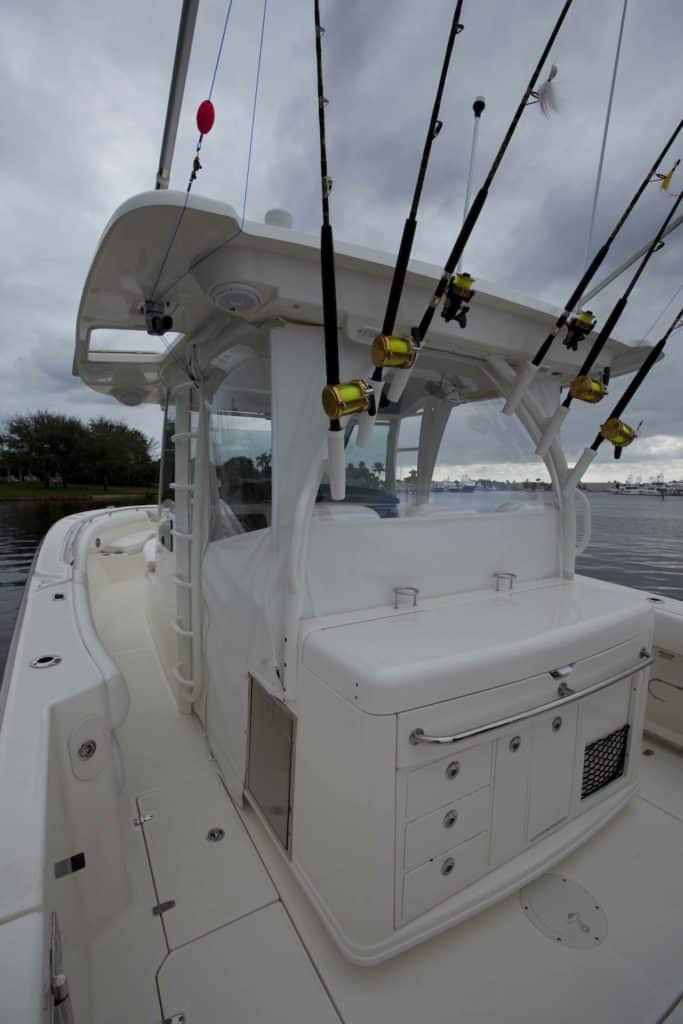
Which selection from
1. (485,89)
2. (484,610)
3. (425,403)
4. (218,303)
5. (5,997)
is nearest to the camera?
(5,997)

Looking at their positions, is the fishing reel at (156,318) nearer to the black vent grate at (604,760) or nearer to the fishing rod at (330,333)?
the fishing rod at (330,333)

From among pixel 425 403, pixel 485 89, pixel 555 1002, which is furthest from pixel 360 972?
pixel 485 89

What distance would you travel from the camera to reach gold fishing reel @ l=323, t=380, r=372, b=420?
1.09 m

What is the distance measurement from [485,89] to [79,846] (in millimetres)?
2371

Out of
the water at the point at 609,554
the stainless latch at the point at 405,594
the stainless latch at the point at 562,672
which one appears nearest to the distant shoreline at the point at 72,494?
the water at the point at 609,554

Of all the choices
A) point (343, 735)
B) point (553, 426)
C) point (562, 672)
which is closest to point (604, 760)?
point (562, 672)

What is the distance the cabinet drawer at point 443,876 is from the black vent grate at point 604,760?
52 centimetres

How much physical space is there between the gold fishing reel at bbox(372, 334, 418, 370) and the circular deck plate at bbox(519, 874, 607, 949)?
1.69 metres

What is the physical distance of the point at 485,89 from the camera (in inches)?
50.2

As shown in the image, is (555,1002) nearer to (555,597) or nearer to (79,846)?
(555,597)

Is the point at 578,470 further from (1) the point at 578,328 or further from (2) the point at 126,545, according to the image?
(2) the point at 126,545

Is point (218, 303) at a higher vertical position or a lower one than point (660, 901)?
higher

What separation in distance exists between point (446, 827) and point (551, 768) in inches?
17.7

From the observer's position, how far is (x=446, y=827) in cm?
125
